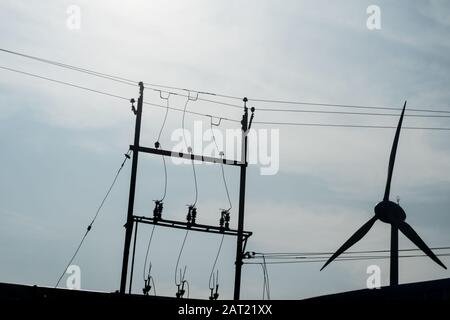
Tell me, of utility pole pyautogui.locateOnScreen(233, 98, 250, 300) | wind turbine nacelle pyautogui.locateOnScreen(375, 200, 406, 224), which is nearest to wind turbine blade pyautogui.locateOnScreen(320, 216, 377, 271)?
wind turbine nacelle pyautogui.locateOnScreen(375, 200, 406, 224)

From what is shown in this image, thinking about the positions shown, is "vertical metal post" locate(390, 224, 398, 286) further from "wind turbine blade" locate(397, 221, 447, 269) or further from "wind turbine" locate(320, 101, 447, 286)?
"wind turbine blade" locate(397, 221, 447, 269)

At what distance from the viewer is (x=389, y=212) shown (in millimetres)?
33688

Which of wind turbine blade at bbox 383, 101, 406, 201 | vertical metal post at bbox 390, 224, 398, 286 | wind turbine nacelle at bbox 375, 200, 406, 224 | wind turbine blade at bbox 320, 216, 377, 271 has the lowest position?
vertical metal post at bbox 390, 224, 398, 286

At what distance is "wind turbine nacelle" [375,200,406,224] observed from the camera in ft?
111

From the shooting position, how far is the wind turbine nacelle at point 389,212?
33.7 metres

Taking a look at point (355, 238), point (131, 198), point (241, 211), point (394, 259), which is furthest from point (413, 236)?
point (131, 198)

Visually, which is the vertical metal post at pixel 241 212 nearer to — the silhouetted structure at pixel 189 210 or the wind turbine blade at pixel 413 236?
the silhouetted structure at pixel 189 210

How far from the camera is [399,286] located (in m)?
20.1

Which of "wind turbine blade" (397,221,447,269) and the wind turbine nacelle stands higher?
the wind turbine nacelle
